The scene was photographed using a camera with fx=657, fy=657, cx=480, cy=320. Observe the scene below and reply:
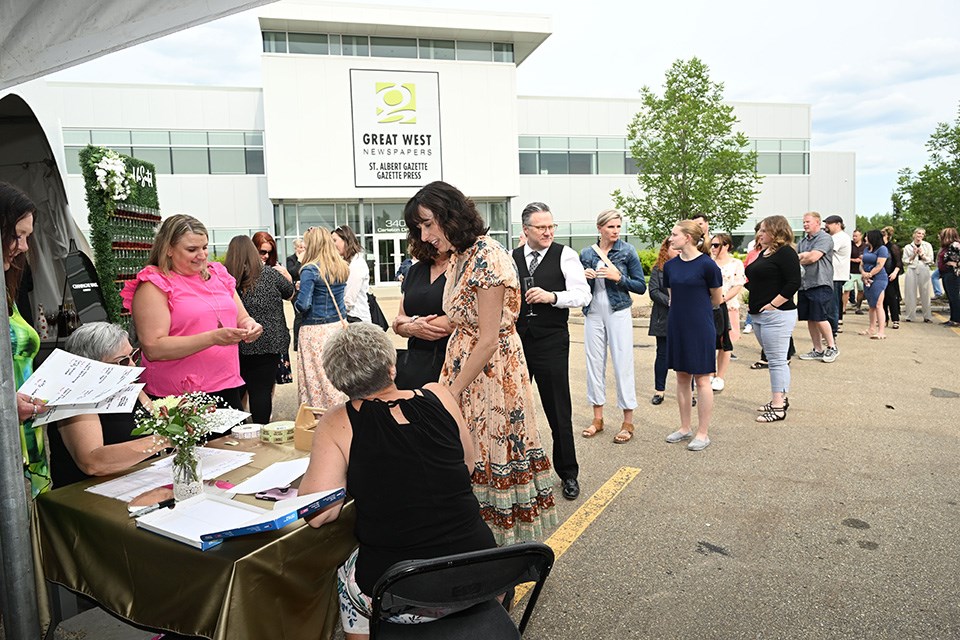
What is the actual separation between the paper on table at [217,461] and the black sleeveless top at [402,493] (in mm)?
785

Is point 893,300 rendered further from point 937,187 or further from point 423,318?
point 423,318

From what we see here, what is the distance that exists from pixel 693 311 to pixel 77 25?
14.6ft

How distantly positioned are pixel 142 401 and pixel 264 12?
26.2m

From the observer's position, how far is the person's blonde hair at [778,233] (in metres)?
6.21

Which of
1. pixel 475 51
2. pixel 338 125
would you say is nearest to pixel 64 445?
pixel 338 125

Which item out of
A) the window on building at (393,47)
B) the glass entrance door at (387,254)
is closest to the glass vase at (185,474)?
the glass entrance door at (387,254)

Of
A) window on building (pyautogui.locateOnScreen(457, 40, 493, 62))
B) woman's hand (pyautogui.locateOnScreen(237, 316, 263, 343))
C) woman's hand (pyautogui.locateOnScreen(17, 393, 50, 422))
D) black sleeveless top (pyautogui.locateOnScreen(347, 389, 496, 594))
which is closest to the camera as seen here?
black sleeveless top (pyautogui.locateOnScreen(347, 389, 496, 594))

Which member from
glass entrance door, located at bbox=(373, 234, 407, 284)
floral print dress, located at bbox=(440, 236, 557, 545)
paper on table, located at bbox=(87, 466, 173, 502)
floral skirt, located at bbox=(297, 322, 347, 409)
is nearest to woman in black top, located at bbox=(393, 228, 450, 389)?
floral print dress, located at bbox=(440, 236, 557, 545)

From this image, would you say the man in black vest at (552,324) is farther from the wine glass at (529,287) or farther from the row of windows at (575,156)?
the row of windows at (575,156)

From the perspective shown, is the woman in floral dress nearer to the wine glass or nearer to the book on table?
the wine glass

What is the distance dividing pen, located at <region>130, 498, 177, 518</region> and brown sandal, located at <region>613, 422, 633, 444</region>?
13.8ft

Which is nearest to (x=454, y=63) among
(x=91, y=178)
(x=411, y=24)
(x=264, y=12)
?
(x=411, y=24)

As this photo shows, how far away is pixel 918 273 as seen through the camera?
1309 centimetres

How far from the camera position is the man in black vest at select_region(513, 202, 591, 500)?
172 inches
